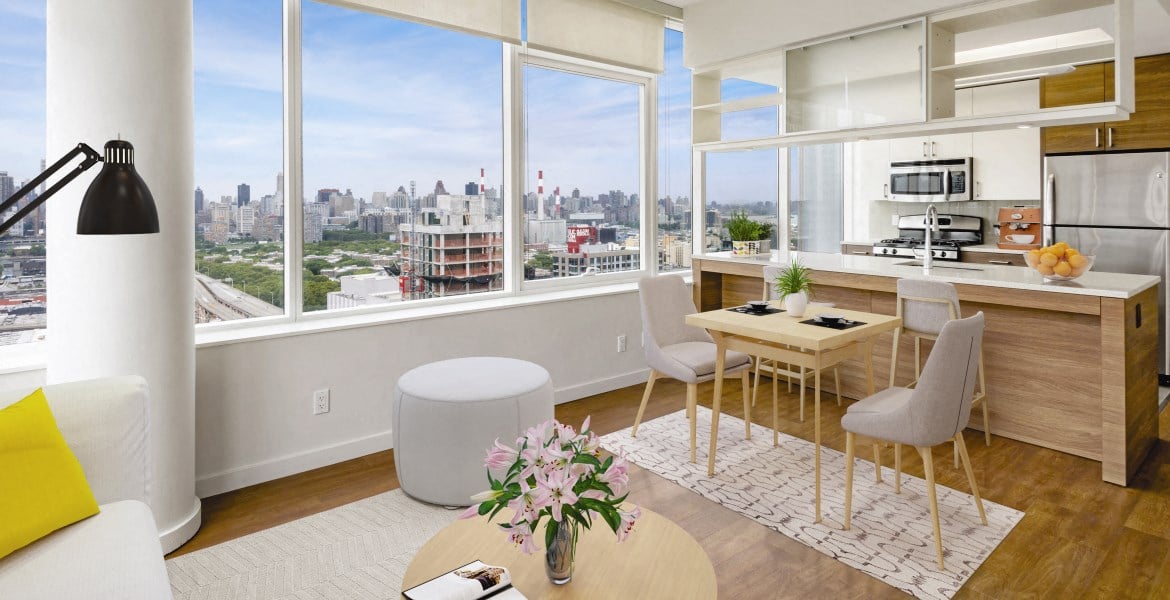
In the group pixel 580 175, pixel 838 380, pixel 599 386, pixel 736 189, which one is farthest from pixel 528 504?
pixel 736 189

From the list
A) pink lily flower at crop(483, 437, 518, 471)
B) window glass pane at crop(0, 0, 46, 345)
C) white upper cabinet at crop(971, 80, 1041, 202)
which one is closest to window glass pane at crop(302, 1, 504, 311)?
window glass pane at crop(0, 0, 46, 345)

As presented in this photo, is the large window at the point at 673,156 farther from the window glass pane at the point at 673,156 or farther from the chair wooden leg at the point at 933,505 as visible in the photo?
the chair wooden leg at the point at 933,505

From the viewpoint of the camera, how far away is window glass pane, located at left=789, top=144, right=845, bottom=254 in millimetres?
6078

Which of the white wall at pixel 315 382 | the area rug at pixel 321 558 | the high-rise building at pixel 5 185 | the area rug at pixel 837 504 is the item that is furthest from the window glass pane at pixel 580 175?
the high-rise building at pixel 5 185

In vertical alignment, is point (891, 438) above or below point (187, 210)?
below

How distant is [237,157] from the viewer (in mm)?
3197

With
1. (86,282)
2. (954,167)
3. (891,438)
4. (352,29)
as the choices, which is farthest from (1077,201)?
(86,282)

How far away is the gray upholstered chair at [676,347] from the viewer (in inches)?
131

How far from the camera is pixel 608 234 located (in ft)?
16.1

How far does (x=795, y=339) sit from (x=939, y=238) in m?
4.16

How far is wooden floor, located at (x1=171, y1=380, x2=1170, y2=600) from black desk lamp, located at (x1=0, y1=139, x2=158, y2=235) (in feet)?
4.99

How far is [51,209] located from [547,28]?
9.25ft

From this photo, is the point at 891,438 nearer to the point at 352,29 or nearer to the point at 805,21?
the point at 805,21

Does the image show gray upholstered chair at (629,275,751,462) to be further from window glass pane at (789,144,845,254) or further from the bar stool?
window glass pane at (789,144,845,254)
